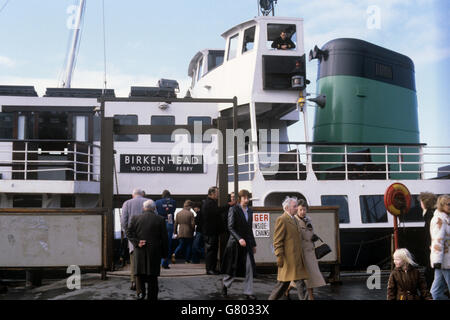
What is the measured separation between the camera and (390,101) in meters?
15.6

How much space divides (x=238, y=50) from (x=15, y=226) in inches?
308

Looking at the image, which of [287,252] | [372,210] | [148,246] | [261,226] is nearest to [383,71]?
[372,210]

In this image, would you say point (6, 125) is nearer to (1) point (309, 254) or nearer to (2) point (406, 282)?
(1) point (309, 254)

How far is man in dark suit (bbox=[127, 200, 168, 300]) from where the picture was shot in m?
7.95

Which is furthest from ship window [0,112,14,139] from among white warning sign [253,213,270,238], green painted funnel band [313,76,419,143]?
green painted funnel band [313,76,419,143]

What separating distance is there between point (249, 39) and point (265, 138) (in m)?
3.02

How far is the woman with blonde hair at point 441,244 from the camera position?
695 cm

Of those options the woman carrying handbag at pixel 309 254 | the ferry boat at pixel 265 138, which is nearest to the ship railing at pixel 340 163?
the ferry boat at pixel 265 138

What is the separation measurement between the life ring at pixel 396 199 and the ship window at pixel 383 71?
7052 millimetres

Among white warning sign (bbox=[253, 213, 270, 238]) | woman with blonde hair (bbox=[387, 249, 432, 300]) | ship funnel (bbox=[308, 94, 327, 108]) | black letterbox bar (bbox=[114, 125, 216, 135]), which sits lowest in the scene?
woman with blonde hair (bbox=[387, 249, 432, 300])

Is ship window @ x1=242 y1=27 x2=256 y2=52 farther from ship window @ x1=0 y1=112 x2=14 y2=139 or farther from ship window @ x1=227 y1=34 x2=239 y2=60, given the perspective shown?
ship window @ x1=0 y1=112 x2=14 y2=139

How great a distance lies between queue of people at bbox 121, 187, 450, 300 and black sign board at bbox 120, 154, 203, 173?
448 cm
